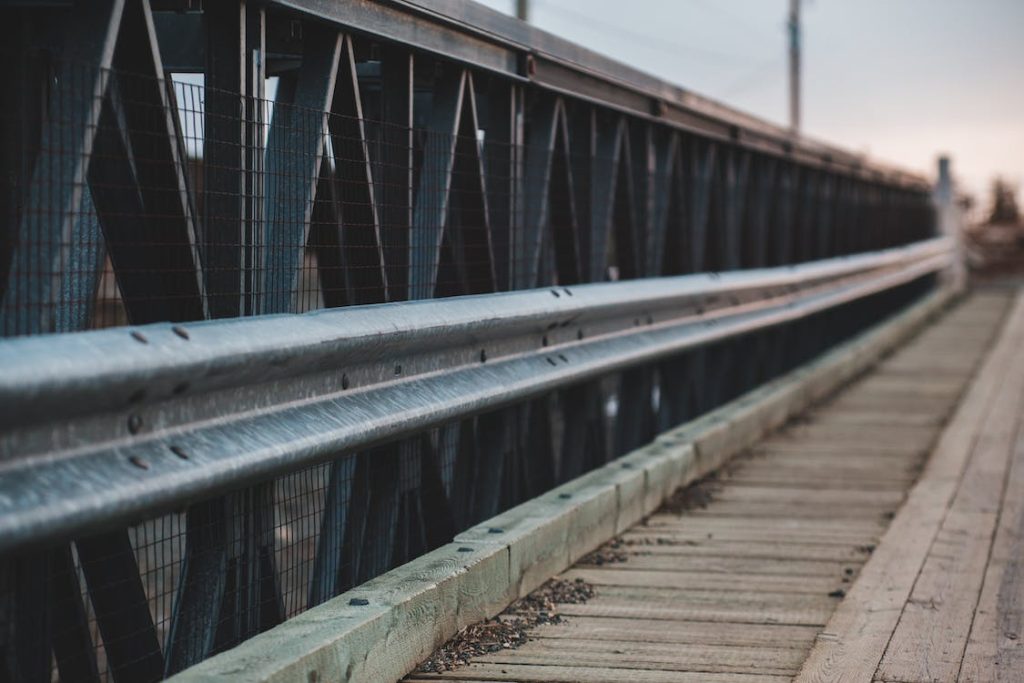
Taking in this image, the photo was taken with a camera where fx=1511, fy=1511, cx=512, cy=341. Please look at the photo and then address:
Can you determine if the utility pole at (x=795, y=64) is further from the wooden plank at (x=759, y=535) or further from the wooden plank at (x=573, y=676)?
the wooden plank at (x=573, y=676)

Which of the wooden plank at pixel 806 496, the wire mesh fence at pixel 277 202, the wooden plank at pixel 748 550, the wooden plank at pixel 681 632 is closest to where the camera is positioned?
the wire mesh fence at pixel 277 202

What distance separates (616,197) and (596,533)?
2278 millimetres

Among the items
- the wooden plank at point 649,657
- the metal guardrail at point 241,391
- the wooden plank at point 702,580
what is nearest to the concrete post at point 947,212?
the wooden plank at point 702,580

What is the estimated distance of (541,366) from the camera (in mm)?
5840

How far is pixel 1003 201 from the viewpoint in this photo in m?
79.2

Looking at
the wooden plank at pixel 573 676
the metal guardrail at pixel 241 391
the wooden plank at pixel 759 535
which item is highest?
the metal guardrail at pixel 241 391

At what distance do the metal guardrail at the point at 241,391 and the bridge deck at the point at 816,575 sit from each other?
2.70 feet

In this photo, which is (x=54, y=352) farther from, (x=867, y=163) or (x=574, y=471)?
(x=867, y=163)

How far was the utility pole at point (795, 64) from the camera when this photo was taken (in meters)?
43.3

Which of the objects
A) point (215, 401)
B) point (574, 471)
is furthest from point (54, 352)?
point (574, 471)

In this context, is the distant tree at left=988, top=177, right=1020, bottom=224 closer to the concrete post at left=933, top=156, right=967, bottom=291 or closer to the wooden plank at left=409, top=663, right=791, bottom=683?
the concrete post at left=933, top=156, right=967, bottom=291

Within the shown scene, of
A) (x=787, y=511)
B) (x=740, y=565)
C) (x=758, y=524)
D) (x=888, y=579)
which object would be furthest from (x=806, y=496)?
(x=888, y=579)

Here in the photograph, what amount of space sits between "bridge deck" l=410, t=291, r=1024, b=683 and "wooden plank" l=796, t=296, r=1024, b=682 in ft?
0.04

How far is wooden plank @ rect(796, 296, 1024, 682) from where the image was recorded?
14.8ft
